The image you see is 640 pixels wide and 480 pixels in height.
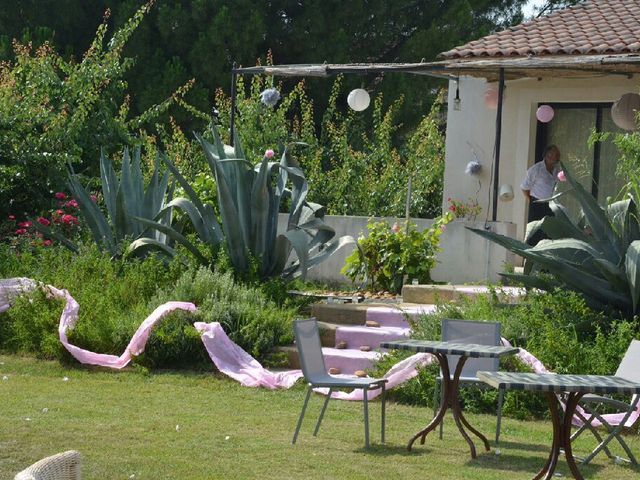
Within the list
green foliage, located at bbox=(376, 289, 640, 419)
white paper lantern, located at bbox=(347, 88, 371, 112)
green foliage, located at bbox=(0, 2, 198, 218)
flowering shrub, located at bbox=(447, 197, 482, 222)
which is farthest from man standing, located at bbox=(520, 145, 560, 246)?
green foliage, located at bbox=(0, 2, 198, 218)

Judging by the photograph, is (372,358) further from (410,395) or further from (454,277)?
(454,277)

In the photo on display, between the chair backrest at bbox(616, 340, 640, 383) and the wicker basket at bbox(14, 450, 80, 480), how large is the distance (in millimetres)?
5395

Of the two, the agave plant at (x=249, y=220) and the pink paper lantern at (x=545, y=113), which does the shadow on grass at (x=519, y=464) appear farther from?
the pink paper lantern at (x=545, y=113)

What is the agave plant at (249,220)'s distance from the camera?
13320mm

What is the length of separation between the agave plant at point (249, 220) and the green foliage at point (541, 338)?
2.35 metres

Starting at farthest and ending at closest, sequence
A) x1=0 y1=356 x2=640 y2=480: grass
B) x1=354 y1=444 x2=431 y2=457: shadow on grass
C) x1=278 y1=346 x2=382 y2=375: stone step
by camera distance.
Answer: x1=278 y1=346 x2=382 y2=375: stone step
x1=354 y1=444 x2=431 y2=457: shadow on grass
x1=0 y1=356 x2=640 y2=480: grass

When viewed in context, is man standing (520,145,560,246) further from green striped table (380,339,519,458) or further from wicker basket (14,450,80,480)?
wicker basket (14,450,80,480)

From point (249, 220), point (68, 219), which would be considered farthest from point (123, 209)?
point (249, 220)

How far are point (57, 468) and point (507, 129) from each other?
48.2ft

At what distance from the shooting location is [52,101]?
17.7 m

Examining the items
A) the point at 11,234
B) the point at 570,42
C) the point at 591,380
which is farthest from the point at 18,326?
the point at 570,42

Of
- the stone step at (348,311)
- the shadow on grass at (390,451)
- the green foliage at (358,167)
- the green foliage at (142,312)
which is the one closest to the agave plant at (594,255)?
the stone step at (348,311)

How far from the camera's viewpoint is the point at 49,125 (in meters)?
16.8

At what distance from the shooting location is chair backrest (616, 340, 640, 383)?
862 centimetres
